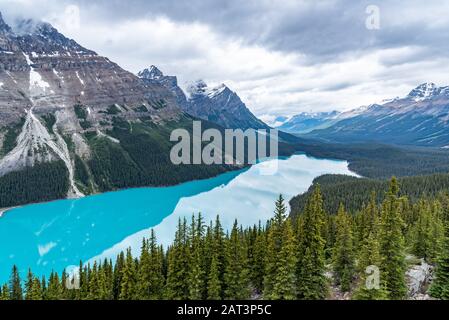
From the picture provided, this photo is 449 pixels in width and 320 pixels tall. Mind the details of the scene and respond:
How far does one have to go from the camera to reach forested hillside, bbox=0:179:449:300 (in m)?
36.9

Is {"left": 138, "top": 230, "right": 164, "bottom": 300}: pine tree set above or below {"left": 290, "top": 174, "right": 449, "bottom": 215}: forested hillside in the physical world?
below

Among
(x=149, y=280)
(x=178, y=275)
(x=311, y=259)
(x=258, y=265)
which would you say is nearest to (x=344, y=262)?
(x=311, y=259)

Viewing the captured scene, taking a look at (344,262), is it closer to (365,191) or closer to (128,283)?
(128,283)

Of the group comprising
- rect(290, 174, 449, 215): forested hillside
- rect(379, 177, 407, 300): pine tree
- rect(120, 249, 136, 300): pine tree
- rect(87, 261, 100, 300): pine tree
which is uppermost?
rect(290, 174, 449, 215): forested hillside

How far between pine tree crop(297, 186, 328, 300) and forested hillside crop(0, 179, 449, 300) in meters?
0.10

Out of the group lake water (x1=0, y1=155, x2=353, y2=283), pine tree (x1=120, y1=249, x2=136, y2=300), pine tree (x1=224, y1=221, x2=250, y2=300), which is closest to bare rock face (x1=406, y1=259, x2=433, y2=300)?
pine tree (x1=224, y1=221, x2=250, y2=300)

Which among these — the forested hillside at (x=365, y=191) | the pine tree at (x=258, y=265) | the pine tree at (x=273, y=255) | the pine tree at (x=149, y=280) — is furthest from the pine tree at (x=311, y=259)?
the forested hillside at (x=365, y=191)

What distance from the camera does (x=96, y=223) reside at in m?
147

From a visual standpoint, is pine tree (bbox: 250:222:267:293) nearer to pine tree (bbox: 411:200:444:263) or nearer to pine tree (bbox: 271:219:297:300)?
pine tree (bbox: 271:219:297:300)

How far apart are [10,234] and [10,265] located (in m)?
34.0

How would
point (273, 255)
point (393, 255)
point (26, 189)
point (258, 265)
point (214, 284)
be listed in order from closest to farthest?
point (393, 255)
point (214, 284)
point (273, 255)
point (258, 265)
point (26, 189)

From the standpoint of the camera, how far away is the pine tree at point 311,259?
1547 inches

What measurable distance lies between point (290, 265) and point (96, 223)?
122411 millimetres

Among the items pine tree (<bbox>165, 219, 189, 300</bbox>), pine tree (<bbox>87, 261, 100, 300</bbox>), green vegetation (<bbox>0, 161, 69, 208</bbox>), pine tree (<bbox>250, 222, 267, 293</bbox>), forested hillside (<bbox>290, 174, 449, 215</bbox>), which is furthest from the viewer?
green vegetation (<bbox>0, 161, 69, 208</bbox>)
